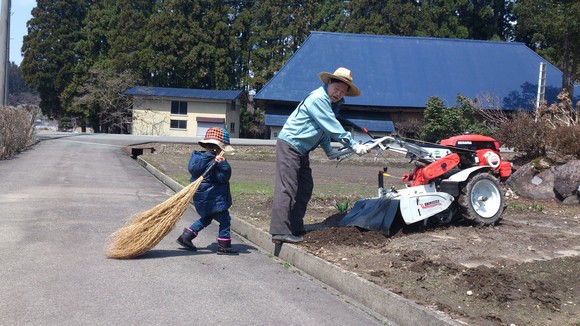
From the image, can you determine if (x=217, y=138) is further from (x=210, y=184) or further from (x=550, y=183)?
(x=550, y=183)

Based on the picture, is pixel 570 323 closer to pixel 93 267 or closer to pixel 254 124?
pixel 93 267

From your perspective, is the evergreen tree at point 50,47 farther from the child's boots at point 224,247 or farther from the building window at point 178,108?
the child's boots at point 224,247

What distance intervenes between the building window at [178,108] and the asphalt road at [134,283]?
52.1m

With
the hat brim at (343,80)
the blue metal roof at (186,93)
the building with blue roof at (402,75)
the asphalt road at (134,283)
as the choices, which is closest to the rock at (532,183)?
the hat brim at (343,80)

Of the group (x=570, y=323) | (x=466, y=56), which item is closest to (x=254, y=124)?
(x=466, y=56)

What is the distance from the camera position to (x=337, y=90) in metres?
8.45

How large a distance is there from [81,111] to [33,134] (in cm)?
3662

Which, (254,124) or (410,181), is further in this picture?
(254,124)

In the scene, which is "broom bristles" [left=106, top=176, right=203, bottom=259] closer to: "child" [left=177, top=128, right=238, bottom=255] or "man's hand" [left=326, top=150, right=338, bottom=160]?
"child" [left=177, top=128, right=238, bottom=255]

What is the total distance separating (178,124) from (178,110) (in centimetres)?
Result: 142

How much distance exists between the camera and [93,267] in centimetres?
725

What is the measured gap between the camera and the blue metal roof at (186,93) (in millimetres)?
60938

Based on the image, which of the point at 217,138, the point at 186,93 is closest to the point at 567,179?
the point at 217,138

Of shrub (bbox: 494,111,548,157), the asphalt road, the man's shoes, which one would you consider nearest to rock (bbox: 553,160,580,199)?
shrub (bbox: 494,111,548,157)
